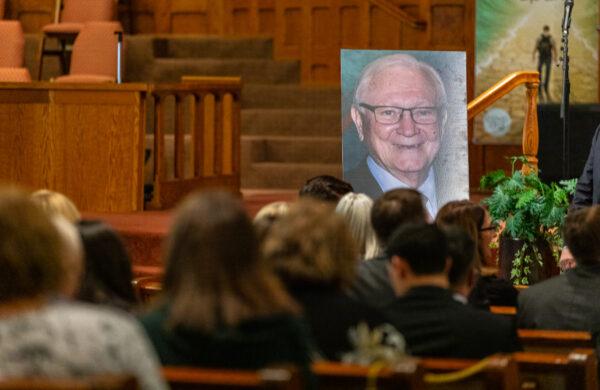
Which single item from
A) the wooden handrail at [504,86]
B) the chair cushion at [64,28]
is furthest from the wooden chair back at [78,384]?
A: the chair cushion at [64,28]

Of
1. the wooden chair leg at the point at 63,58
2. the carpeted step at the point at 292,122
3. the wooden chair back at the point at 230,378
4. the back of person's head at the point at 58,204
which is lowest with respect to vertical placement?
the wooden chair back at the point at 230,378

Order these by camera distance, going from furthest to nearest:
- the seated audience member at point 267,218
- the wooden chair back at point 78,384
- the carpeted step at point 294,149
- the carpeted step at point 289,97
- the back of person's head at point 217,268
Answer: the carpeted step at point 289,97 → the carpeted step at point 294,149 → the seated audience member at point 267,218 → the back of person's head at point 217,268 → the wooden chair back at point 78,384

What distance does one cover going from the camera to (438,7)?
Result: 11.5 metres

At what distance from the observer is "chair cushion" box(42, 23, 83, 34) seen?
36.9ft

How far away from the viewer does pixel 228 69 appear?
1158 cm

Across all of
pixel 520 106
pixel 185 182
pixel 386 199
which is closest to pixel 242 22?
pixel 520 106

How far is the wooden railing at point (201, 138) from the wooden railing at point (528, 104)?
6.89 feet

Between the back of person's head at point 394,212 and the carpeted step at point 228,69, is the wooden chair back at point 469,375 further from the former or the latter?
the carpeted step at point 228,69

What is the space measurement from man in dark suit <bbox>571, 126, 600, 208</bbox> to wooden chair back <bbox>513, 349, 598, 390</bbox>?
2.25 m

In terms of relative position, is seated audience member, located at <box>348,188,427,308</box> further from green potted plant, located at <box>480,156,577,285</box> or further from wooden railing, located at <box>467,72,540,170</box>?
wooden railing, located at <box>467,72,540,170</box>

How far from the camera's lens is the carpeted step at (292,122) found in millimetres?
10852

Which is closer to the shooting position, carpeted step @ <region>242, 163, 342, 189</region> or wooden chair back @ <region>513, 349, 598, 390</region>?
wooden chair back @ <region>513, 349, 598, 390</region>

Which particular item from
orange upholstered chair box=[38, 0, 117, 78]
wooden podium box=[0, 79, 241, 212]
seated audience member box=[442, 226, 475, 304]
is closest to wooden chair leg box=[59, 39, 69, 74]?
orange upholstered chair box=[38, 0, 117, 78]

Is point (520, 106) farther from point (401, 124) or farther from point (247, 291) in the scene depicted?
point (247, 291)
